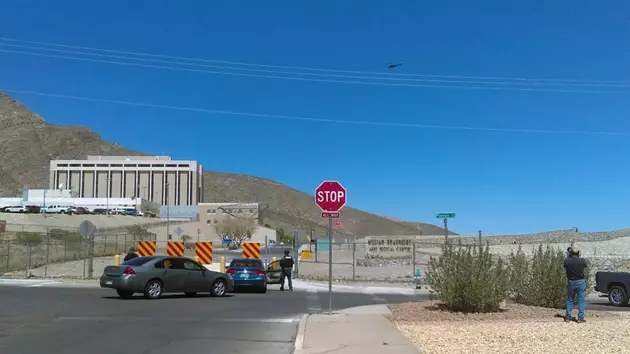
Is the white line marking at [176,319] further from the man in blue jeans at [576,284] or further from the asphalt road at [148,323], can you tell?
the man in blue jeans at [576,284]

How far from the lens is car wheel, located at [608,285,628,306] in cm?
2084

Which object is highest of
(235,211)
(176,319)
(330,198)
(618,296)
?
(235,211)

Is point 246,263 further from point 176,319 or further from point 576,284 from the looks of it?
point 576,284

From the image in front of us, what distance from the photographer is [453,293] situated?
1477 cm

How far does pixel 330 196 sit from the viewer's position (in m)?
14.9

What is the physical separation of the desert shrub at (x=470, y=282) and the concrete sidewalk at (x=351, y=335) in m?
1.59

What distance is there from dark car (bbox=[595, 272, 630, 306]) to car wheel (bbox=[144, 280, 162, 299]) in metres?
15.1

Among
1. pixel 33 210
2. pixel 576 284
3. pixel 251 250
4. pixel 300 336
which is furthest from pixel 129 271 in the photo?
pixel 33 210

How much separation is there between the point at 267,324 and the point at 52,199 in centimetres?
13838

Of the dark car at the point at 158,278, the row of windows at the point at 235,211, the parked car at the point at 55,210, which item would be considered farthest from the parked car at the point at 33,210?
the dark car at the point at 158,278

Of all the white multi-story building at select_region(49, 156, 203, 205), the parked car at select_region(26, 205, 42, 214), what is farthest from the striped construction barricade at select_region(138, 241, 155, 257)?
the white multi-story building at select_region(49, 156, 203, 205)

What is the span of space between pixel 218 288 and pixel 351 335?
1144cm

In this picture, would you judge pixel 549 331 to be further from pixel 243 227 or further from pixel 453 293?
pixel 243 227

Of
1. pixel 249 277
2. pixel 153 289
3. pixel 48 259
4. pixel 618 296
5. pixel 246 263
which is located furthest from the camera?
pixel 48 259
